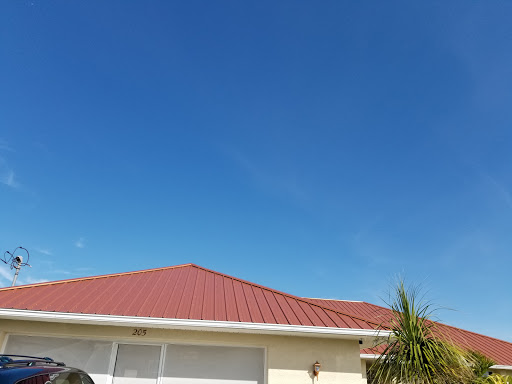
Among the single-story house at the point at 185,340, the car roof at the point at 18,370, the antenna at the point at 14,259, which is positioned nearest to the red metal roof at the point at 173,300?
the single-story house at the point at 185,340

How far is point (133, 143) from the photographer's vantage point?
16000mm

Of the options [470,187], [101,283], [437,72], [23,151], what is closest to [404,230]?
[470,187]

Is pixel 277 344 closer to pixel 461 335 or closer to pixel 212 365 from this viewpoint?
pixel 212 365

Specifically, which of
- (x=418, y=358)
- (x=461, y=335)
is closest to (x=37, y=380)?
(x=418, y=358)

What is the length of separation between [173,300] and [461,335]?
1466cm

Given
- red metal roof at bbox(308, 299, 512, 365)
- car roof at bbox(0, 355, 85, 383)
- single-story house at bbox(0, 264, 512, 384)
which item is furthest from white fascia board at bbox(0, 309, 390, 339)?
red metal roof at bbox(308, 299, 512, 365)

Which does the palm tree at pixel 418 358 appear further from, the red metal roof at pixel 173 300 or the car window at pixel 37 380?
the car window at pixel 37 380

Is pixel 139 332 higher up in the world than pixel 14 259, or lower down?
lower down

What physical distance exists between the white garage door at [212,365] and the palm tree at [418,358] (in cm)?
290

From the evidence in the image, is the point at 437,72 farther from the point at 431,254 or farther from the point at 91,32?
the point at 91,32

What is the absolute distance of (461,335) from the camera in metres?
14.6

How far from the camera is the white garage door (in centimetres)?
694

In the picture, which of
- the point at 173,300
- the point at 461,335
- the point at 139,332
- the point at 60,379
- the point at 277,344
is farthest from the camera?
the point at 461,335

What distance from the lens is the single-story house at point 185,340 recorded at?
6.59 meters
